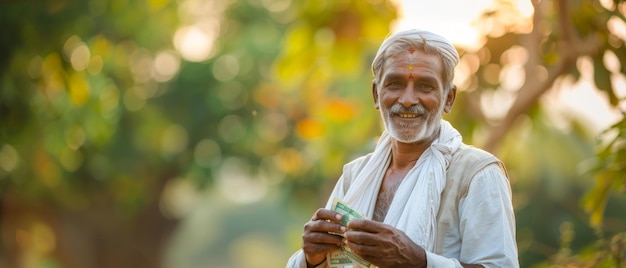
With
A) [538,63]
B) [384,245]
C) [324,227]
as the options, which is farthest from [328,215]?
[538,63]

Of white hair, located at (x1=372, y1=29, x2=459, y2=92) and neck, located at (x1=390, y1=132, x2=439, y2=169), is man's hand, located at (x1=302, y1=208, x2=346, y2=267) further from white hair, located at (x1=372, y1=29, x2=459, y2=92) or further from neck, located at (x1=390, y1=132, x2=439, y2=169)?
white hair, located at (x1=372, y1=29, x2=459, y2=92)

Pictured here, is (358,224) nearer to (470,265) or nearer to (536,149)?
(470,265)

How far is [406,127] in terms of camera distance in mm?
4039

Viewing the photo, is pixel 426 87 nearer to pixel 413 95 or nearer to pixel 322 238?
pixel 413 95

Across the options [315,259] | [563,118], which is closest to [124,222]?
[563,118]

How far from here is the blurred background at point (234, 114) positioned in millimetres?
7852

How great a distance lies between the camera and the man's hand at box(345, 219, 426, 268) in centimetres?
367

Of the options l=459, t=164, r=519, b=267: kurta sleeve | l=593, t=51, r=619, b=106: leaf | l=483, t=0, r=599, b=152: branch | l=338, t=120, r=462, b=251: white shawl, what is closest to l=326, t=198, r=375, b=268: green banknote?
l=338, t=120, r=462, b=251: white shawl

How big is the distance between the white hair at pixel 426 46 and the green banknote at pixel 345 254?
565 mm

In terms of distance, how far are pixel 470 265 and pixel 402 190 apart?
1.33 feet

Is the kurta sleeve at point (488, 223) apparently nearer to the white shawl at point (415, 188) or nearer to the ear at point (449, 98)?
the white shawl at point (415, 188)

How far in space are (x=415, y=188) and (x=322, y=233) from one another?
36 cm

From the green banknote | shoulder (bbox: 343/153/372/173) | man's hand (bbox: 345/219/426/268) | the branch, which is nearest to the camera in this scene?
man's hand (bbox: 345/219/426/268)

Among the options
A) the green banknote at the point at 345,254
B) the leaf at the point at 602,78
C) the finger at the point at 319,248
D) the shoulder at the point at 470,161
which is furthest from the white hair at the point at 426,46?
the leaf at the point at 602,78
